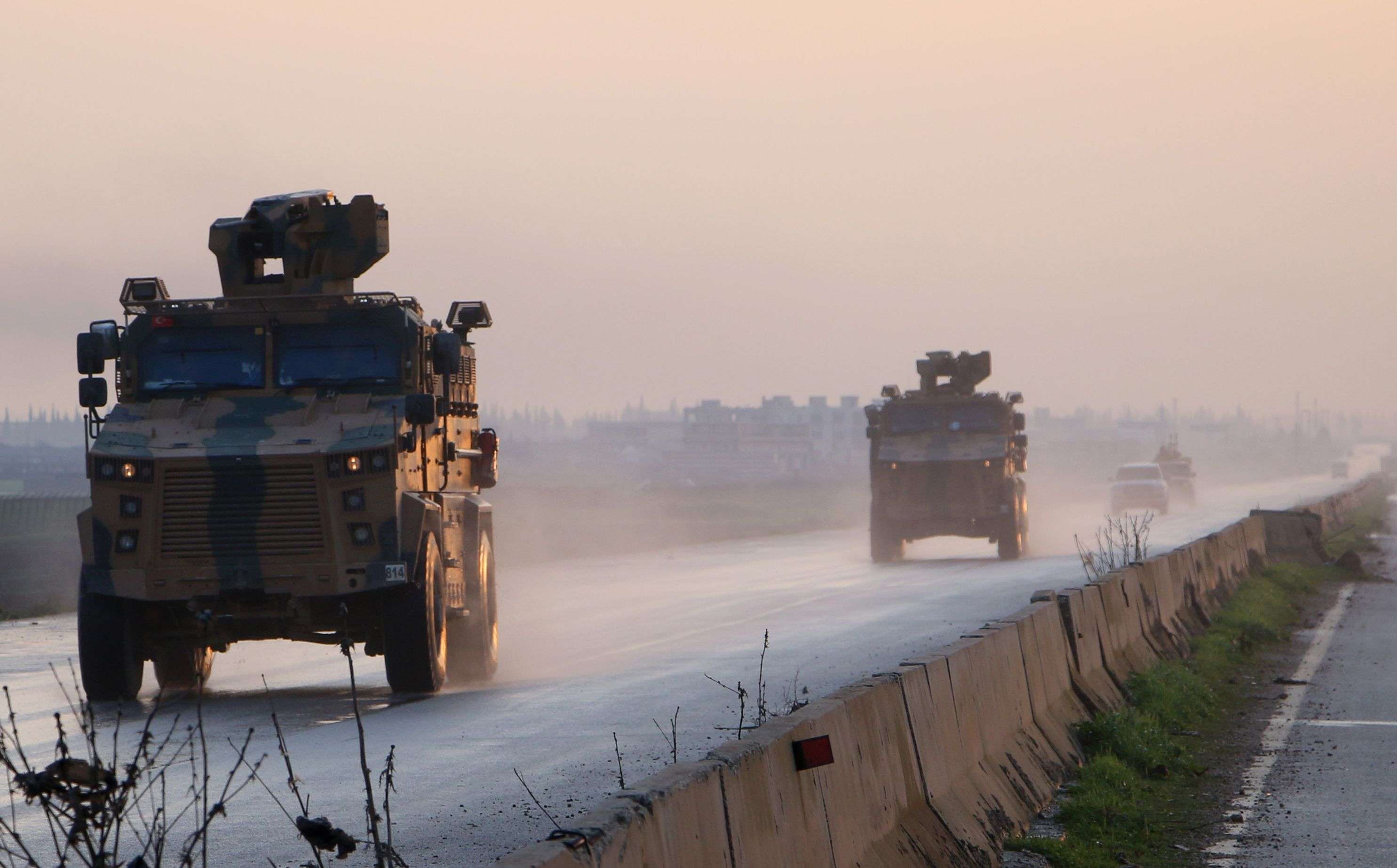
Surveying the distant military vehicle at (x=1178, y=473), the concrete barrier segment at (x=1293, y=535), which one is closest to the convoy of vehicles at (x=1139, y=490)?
the distant military vehicle at (x=1178, y=473)

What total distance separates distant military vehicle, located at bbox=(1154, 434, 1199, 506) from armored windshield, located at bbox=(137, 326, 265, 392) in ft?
215

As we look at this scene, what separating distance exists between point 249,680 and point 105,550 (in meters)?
2.95

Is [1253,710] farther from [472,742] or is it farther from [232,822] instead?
[232,822]

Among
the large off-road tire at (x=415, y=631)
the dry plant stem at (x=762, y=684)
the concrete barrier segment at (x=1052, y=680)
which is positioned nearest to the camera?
the dry plant stem at (x=762, y=684)

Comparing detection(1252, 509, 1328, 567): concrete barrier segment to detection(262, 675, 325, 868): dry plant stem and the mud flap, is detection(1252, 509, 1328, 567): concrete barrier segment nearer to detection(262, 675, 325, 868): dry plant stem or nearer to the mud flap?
the mud flap

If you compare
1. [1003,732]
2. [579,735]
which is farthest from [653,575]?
[1003,732]

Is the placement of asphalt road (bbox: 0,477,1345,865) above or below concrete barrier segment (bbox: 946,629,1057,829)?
below

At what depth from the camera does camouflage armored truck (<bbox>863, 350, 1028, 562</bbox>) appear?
3256cm

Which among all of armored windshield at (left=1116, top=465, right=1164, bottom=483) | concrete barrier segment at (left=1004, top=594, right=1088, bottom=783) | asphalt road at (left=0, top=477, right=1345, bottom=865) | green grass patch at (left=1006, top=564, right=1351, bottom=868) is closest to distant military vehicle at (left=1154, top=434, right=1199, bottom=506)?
armored windshield at (left=1116, top=465, right=1164, bottom=483)

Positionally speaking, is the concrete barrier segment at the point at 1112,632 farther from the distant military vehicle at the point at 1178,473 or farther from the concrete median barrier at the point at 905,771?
the distant military vehicle at the point at 1178,473

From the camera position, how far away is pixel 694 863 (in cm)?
506

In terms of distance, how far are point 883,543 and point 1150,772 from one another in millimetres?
23651

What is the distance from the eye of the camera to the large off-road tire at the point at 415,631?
13086 mm

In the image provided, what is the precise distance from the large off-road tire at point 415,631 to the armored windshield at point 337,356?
1356mm
